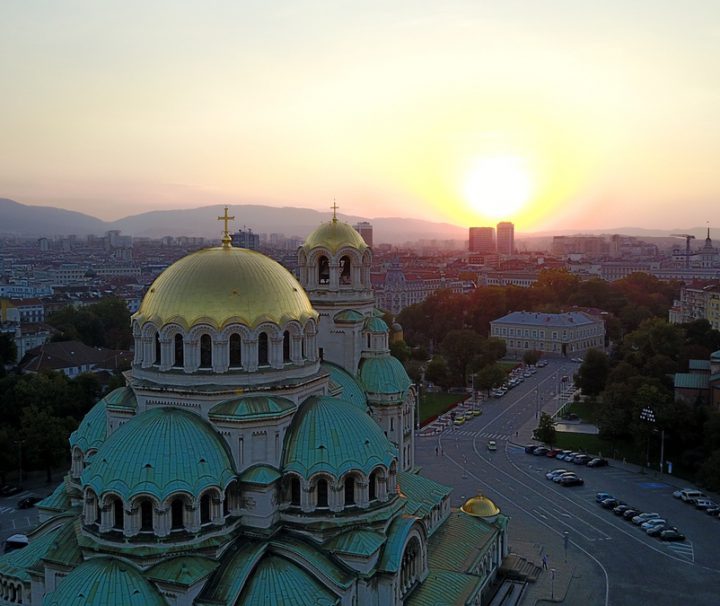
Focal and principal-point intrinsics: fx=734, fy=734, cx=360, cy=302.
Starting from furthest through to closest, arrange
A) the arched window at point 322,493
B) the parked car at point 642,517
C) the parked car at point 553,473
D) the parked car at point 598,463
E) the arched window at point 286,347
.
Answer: the parked car at point 598,463 → the parked car at point 553,473 → the parked car at point 642,517 → the arched window at point 286,347 → the arched window at point 322,493

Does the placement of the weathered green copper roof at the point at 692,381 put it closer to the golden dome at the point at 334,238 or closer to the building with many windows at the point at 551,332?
the golden dome at the point at 334,238

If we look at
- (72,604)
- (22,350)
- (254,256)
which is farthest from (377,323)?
(22,350)

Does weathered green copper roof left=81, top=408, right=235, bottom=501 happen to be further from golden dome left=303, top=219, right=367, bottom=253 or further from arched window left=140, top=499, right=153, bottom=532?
golden dome left=303, top=219, right=367, bottom=253

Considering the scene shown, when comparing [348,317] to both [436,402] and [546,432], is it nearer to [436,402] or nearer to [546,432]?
[546,432]

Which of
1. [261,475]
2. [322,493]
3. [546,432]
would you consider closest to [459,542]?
[322,493]

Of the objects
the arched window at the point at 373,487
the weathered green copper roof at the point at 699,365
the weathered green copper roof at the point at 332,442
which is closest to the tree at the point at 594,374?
the weathered green copper roof at the point at 699,365

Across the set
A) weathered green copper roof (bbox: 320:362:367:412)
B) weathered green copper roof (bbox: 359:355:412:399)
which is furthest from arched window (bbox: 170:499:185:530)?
weathered green copper roof (bbox: 359:355:412:399)

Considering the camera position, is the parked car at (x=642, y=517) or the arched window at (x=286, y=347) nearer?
the arched window at (x=286, y=347)
